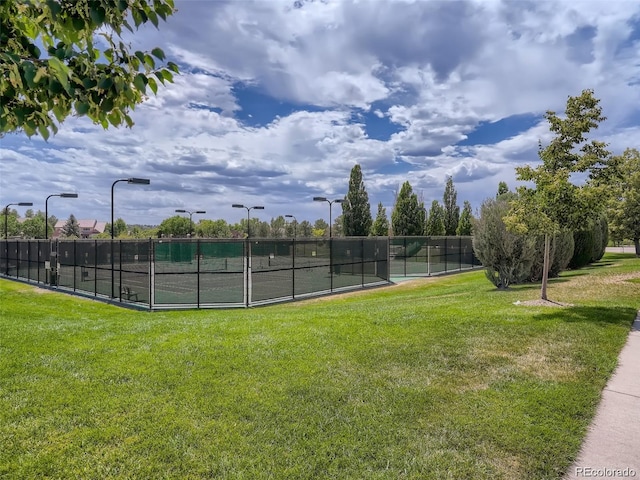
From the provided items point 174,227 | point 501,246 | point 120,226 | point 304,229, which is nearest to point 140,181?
point 501,246

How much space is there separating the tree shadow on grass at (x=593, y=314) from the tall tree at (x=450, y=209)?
4512 cm

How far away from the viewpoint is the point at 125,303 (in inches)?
698

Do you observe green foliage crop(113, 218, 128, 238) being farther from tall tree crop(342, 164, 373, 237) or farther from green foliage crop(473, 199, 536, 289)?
green foliage crop(473, 199, 536, 289)

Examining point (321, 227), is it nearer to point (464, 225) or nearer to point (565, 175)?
point (464, 225)

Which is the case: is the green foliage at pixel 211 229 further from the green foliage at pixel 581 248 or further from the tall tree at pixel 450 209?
the green foliage at pixel 581 248

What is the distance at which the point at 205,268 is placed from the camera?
820 inches

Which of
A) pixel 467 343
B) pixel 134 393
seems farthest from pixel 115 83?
pixel 467 343

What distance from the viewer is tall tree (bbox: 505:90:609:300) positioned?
851 cm

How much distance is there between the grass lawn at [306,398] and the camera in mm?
3160

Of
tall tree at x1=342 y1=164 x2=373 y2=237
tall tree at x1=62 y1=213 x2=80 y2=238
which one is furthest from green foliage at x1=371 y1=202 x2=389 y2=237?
tall tree at x1=62 y1=213 x2=80 y2=238

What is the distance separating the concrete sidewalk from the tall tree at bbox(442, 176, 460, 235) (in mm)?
49066

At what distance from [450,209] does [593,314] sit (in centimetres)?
4655

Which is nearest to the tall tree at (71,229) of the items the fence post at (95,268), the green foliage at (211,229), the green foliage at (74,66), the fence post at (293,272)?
the green foliage at (211,229)

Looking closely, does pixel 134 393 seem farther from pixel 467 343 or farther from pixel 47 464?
pixel 467 343
